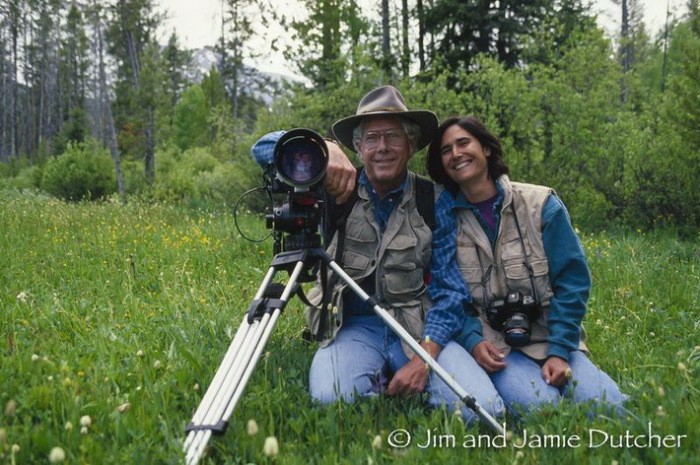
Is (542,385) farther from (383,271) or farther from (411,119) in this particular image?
(411,119)

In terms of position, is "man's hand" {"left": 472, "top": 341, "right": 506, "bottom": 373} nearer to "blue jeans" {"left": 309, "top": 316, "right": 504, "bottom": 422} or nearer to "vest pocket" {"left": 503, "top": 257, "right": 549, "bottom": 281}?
"blue jeans" {"left": 309, "top": 316, "right": 504, "bottom": 422}


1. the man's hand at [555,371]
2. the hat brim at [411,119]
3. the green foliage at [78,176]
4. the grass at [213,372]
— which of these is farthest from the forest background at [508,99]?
the man's hand at [555,371]

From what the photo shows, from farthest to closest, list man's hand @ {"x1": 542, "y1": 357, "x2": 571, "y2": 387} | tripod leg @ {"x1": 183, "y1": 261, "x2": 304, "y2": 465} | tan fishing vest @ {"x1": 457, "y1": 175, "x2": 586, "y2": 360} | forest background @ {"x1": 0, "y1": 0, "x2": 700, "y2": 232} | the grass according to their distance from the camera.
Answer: forest background @ {"x1": 0, "y1": 0, "x2": 700, "y2": 232}, tan fishing vest @ {"x1": 457, "y1": 175, "x2": 586, "y2": 360}, man's hand @ {"x1": 542, "y1": 357, "x2": 571, "y2": 387}, the grass, tripod leg @ {"x1": 183, "y1": 261, "x2": 304, "y2": 465}

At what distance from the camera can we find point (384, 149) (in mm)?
2842

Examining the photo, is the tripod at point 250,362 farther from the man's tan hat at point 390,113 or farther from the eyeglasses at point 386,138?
the man's tan hat at point 390,113

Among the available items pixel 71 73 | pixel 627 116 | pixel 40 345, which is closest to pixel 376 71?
pixel 627 116

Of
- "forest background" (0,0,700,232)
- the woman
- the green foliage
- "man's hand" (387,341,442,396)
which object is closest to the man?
"man's hand" (387,341,442,396)

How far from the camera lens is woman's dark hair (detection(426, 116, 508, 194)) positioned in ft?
9.25

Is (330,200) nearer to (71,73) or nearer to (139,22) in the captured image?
(139,22)

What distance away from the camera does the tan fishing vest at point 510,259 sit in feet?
8.72

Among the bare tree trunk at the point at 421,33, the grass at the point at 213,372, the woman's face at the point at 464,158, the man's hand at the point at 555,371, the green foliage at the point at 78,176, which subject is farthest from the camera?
the bare tree trunk at the point at 421,33

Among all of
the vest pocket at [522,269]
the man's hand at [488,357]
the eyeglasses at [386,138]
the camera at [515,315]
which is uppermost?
the eyeglasses at [386,138]

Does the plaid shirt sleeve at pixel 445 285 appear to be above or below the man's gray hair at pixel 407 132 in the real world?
below

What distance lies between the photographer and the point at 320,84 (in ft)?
41.4
